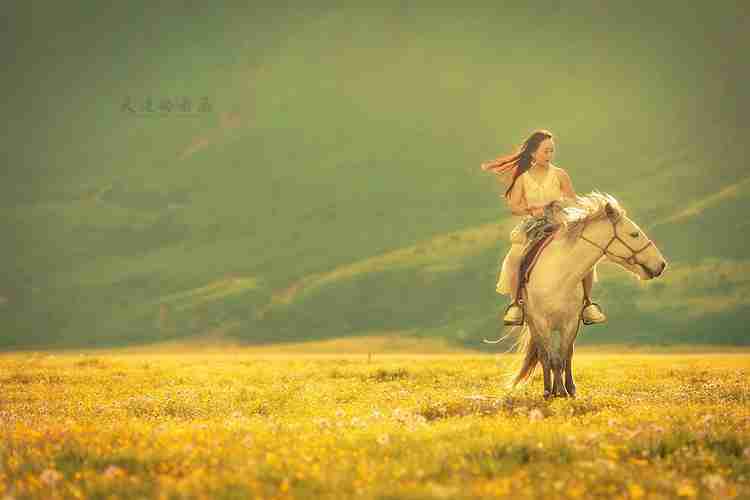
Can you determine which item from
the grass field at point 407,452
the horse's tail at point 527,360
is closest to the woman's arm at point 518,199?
the horse's tail at point 527,360

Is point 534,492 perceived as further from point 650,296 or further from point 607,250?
point 650,296

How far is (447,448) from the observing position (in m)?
10.4

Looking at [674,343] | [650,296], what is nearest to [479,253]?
[650,296]

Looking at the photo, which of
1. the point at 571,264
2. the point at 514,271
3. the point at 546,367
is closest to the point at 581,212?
the point at 571,264

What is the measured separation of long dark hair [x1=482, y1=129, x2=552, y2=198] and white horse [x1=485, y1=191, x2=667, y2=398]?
1.45 m

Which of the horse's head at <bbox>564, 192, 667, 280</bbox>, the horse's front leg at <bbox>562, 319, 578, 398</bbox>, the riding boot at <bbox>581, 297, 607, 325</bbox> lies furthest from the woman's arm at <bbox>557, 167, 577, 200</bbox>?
the horse's front leg at <bbox>562, 319, 578, 398</bbox>

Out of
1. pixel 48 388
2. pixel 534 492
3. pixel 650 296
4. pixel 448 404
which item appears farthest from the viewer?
pixel 650 296

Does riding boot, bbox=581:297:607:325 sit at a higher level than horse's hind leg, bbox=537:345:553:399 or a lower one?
higher

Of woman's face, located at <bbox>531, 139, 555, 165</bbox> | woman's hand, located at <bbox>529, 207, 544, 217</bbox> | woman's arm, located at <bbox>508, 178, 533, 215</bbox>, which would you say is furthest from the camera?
woman's arm, located at <bbox>508, 178, 533, 215</bbox>

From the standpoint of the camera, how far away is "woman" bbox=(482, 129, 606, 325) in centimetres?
1709

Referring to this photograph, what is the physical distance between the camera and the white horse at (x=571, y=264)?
16547 mm

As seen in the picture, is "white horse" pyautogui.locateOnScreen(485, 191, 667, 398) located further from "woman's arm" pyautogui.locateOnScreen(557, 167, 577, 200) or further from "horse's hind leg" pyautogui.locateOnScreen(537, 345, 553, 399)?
"woman's arm" pyautogui.locateOnScreen(557, 167, 577, 200)

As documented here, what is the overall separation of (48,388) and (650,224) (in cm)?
17706

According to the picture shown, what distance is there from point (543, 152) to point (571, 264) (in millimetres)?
2348
